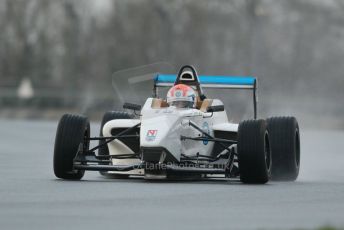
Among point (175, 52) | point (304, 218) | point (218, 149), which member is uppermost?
point (175, 52)

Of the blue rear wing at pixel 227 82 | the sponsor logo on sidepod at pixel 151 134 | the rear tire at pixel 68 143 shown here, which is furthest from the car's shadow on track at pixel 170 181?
the blue rear wing at pixel 227 82

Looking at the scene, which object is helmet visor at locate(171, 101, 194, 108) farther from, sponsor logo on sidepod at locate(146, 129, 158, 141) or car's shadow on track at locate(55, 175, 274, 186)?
sponsor logo on sidepod at locate(146, 129, 158, 141)

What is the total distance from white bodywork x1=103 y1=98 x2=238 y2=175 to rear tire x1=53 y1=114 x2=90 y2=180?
28.7 inches

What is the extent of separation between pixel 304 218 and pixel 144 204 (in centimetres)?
198

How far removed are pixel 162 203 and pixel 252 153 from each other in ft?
11.1

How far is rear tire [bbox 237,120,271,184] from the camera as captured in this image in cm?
1572

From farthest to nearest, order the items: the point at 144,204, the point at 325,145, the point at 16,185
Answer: the point at 325,145
the point at 16,185
the point at 144,204

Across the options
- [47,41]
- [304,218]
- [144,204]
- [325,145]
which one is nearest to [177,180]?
[144,204]

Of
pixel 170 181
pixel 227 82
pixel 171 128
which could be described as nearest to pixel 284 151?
pixel 227 82

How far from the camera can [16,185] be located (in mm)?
15125

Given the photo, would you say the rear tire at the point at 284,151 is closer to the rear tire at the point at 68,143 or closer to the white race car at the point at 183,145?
the white race car at the point at 183,145

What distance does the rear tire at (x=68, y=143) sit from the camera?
53.2 feet

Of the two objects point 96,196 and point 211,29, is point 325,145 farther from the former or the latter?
point 211,29

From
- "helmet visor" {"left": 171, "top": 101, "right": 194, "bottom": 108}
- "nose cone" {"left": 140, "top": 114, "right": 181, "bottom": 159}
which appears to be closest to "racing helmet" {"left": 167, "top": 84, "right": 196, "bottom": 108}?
"helmet visor" {"left": 171, "top": 101, "right": 194, "bottom": 108}
